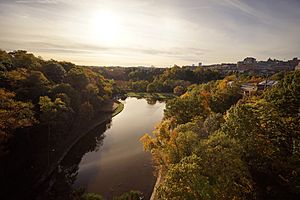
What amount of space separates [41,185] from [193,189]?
1588cm

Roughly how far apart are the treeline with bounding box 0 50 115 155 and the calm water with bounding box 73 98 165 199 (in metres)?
5.05

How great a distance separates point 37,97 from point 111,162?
462 inches

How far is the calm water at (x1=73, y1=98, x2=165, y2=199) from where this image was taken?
22.0 meters

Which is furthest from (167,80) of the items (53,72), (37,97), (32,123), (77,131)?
(32,123)

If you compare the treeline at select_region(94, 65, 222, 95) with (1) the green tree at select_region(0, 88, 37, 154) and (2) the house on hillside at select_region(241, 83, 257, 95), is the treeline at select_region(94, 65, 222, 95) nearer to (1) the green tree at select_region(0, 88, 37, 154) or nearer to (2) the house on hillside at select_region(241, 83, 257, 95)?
(2) the house on hillside at select_region(241, 83, 257, 95)

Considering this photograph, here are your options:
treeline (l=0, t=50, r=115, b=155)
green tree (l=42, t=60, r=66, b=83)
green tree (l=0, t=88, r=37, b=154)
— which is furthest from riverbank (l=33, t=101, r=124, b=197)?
green tree (l=42, t=60, r=66, b=83)

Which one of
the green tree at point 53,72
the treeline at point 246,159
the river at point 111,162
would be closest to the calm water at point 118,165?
the river at point 111,162

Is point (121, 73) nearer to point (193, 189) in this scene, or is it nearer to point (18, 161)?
point (18, 161)

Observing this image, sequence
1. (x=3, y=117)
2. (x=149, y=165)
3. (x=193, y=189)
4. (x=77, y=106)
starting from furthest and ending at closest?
(x=77, y=106) < (x=149, y=165) < (x=3, y=117) < (x=193, y=189)

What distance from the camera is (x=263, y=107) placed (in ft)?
55.0

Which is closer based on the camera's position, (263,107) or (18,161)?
(263,107)

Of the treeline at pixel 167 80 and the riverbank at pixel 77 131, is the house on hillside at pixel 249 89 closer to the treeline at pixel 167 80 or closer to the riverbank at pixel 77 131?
the riverbank at pixel 77 131

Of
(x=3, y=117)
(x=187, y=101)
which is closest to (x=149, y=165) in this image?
(x=187, y=101)

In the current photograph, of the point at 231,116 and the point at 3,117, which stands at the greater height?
the point at 231,116
